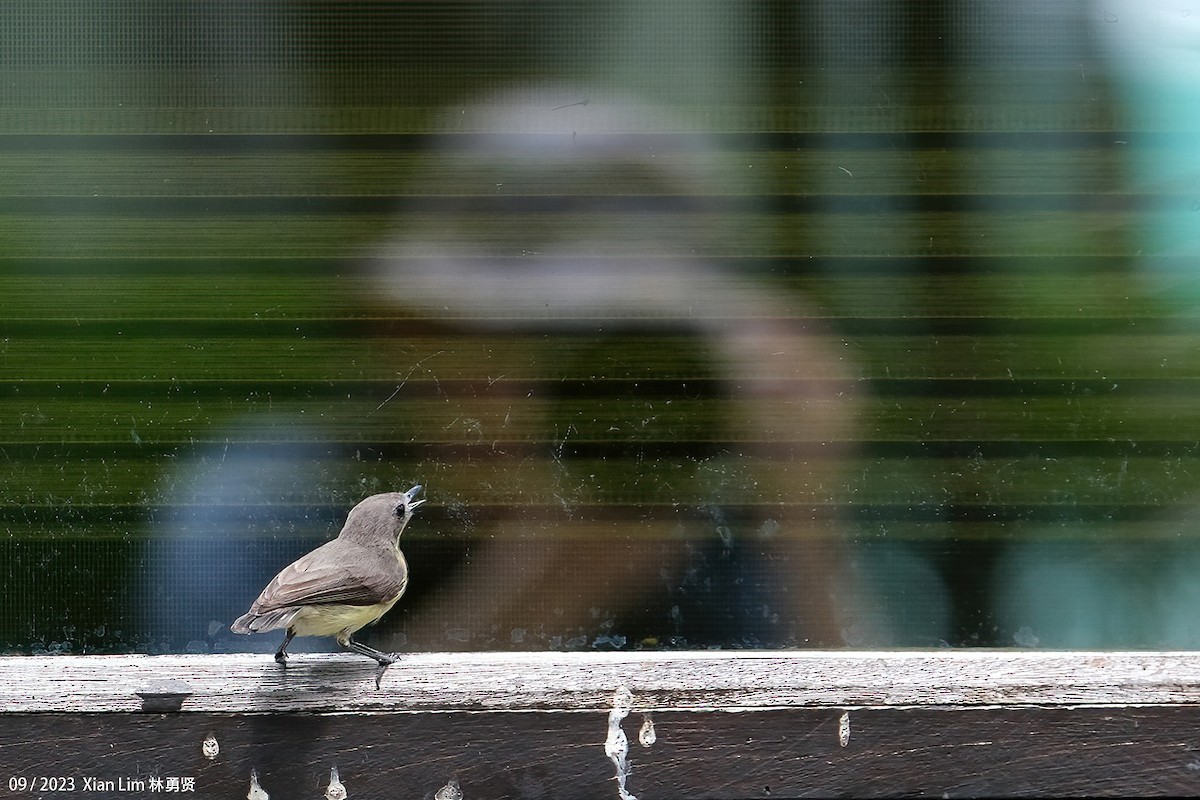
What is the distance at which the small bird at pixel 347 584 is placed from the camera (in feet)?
4.53

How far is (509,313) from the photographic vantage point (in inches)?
64.9

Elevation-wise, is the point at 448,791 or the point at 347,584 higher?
the point at 347,584

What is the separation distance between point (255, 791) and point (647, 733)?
67 centimetres

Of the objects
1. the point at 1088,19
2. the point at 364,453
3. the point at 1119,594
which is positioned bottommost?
the point at 1119,594

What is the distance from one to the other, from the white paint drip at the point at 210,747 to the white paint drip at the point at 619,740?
665mm

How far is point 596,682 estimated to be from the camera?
59.3 inches

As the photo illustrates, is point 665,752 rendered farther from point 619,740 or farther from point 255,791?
point 255,791

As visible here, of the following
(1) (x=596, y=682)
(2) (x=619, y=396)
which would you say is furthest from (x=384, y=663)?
(2) (x=619, y=396)

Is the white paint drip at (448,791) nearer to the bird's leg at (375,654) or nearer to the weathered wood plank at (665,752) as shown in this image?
the weathered wood plank at (665,752)

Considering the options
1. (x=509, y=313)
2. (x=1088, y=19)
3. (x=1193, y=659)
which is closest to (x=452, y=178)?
(x=509, y=313)

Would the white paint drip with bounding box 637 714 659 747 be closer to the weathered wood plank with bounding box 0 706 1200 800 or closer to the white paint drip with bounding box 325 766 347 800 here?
the weathered wood plank with bounding box 0 706 1200 800

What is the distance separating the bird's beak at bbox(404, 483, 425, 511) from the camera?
5.16 ft

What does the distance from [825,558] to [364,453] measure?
93 centimetres

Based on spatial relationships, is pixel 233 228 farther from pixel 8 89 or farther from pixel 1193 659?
pixel 1193 659
